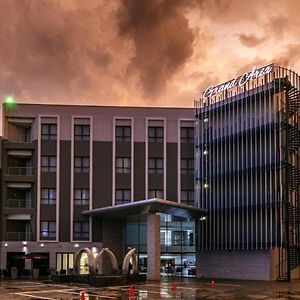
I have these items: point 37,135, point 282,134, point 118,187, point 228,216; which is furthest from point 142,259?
point 282,134

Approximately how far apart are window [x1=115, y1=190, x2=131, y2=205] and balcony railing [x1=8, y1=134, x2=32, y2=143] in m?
12.8

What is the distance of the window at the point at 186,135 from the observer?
71812mm

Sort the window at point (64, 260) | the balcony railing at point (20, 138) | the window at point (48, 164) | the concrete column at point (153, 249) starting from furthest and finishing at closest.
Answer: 1. the balcony railing at point (20, 138)
2. the window at point (48, 164)
3. the window at point (64, 260)
4. the concrete column at point (153, 249)

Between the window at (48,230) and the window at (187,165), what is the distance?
16.6 metres

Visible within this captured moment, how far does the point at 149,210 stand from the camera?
60312 millimetres

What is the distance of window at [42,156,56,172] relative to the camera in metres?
70.6

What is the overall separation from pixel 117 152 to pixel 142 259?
1320 centimetres

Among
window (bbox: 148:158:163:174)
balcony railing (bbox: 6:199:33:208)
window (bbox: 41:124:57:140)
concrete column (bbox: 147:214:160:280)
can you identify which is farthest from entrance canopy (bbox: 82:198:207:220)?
window (bbox: 41:124:57:140)

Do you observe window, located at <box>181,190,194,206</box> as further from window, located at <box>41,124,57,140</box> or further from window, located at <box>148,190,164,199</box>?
window, located at <box>41,124,57,140</box>

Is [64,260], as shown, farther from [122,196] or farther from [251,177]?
[251,177]

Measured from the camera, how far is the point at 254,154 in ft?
200

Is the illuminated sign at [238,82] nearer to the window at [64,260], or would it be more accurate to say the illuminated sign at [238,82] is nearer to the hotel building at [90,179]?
the hotel building at [90,179]

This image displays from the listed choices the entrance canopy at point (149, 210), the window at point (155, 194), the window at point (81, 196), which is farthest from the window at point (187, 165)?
the window at point (81, 196)

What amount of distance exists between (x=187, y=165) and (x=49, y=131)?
56.0ft
